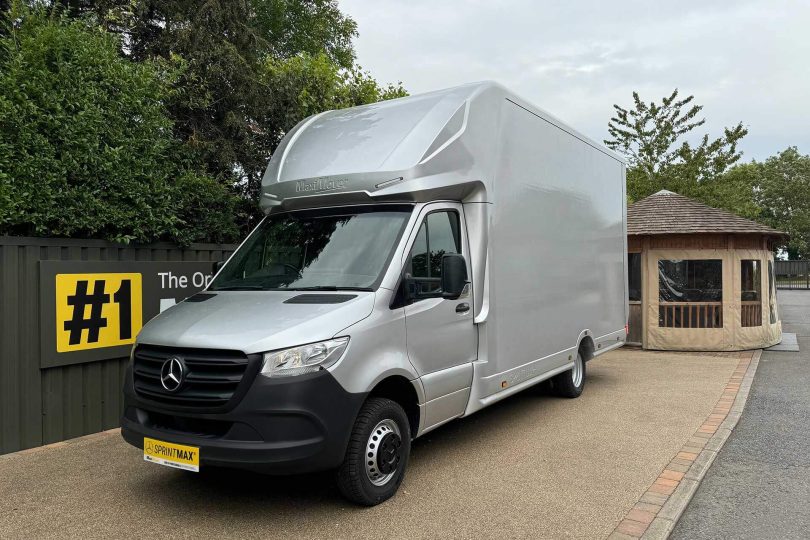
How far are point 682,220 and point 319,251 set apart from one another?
34.5ft

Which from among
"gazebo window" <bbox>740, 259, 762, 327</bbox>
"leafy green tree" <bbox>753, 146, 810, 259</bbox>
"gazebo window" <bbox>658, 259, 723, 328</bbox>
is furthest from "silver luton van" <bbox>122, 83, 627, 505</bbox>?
"leafy green tree" <bbox>753, 146, 810, 259</bbox>

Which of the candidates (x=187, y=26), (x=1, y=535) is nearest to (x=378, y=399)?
(x=1, y=535)

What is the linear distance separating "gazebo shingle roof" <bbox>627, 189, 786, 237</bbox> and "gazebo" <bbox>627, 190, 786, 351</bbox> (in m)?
0.02

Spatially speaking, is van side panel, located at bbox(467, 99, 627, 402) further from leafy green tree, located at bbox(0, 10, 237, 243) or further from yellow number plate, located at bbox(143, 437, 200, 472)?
leafy green tree, located at bbox(0, 10, 237, 243)

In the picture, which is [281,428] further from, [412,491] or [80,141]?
[80,141]

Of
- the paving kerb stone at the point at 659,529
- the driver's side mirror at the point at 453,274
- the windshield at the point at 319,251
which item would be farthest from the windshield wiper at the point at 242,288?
the paving kerb stone at the point at 659,529

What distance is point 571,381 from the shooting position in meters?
Result: 7.91

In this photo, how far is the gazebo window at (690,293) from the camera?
12.8m

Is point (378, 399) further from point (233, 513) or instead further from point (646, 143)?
point (646, 143)

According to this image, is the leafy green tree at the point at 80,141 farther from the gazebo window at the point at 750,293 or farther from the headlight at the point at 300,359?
the gazebo window at the point at 750,293

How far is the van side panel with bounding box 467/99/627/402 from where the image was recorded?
222 inches

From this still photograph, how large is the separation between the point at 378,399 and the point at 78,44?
15.6 ft

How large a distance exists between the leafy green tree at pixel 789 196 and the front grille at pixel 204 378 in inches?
2518

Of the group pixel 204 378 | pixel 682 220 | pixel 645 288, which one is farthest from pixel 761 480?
pixel 682 220
